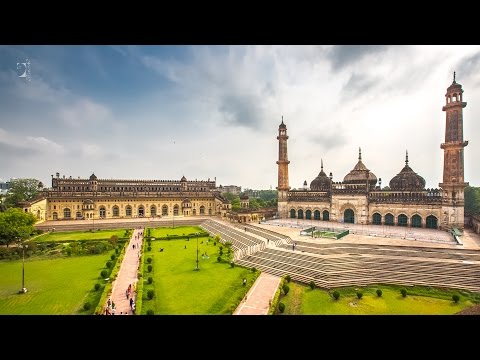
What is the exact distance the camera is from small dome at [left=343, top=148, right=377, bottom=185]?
40312 millimetres

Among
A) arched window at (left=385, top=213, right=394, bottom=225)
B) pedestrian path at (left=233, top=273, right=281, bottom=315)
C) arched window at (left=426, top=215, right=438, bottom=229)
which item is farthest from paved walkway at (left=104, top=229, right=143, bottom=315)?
arched window at (left=426, top=215, right=438, bottom=229)

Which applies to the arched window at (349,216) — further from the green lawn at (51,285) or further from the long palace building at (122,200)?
the green lawn at (51,285)

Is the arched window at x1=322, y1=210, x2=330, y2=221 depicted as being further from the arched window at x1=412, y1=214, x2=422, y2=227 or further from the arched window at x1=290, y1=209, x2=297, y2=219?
the arched window at x1=412, y1=214, x2=422, y2=227

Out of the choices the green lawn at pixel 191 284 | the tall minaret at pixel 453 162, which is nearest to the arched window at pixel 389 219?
the tall minaret at pixel 453 162

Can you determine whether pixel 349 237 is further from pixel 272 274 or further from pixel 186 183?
pixel 186 183

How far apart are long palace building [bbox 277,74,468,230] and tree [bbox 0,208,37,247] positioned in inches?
1329

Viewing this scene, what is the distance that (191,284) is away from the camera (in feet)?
57.2

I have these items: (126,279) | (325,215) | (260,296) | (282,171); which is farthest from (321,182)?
(126,279)

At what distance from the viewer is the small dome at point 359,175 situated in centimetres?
4031

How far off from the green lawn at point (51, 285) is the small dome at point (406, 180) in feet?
121

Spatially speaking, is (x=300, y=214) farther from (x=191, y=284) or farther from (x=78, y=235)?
(x=78, y=235)

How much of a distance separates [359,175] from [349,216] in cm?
691
